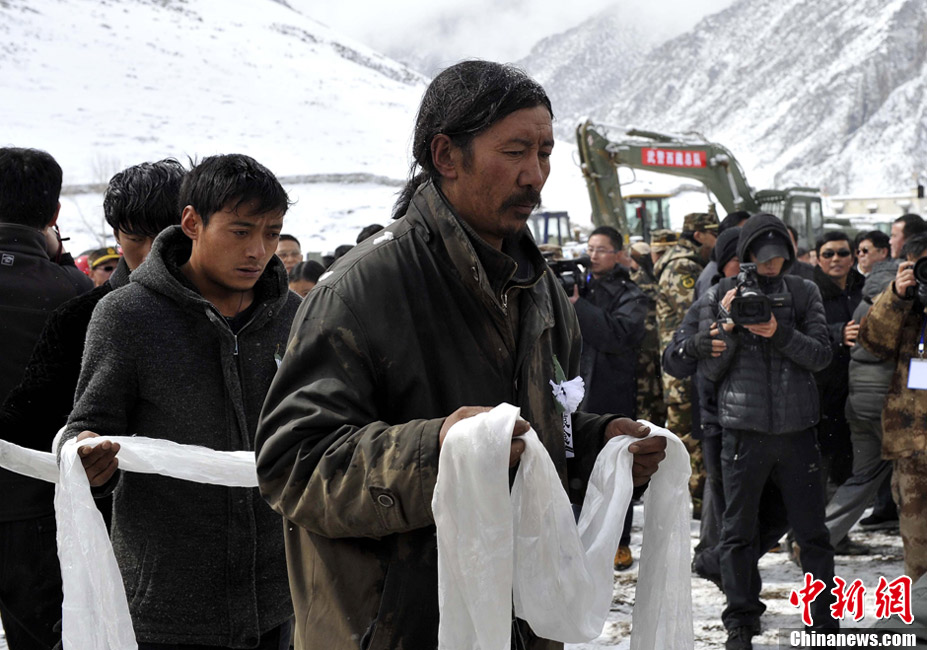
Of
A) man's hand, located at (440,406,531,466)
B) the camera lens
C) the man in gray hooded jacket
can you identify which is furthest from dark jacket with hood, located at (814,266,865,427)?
man's hand, located at (440,406,531,466)

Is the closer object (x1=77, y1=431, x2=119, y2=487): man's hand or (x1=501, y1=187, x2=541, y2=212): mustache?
(x1=501, y1=187, x2=541, y2=212): mustache

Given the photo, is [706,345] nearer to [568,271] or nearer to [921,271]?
[921,271]

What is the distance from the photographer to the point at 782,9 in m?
195

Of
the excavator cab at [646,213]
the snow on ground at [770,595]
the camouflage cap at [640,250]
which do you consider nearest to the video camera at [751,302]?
the snow on ground at [770,595]

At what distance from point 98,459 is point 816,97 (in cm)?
13788

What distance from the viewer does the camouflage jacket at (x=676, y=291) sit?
21.7 feet

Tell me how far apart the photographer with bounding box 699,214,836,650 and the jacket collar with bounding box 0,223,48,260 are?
9.45ft

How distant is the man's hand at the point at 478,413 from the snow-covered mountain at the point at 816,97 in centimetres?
8065

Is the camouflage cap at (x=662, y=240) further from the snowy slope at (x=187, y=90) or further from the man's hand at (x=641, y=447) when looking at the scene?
the snowy slope at (x=187, y=90)

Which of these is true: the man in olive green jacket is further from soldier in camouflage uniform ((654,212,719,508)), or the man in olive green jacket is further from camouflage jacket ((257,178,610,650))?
soldier in camouflage uniform ((654,212,719,508))

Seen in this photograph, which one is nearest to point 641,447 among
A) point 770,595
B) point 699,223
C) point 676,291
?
point 770,595

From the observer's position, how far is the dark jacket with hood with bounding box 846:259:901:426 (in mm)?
5367

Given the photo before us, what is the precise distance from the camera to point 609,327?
19.8 feet

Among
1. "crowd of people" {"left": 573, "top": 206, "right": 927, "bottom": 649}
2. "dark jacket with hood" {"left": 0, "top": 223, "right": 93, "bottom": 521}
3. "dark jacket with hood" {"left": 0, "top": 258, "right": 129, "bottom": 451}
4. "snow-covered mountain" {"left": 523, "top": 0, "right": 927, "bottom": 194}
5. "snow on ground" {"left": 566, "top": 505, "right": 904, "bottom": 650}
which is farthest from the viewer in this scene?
"snow-covered mountain" {"left": 523, "top": 0, "right": 927, "bottom": 194}
